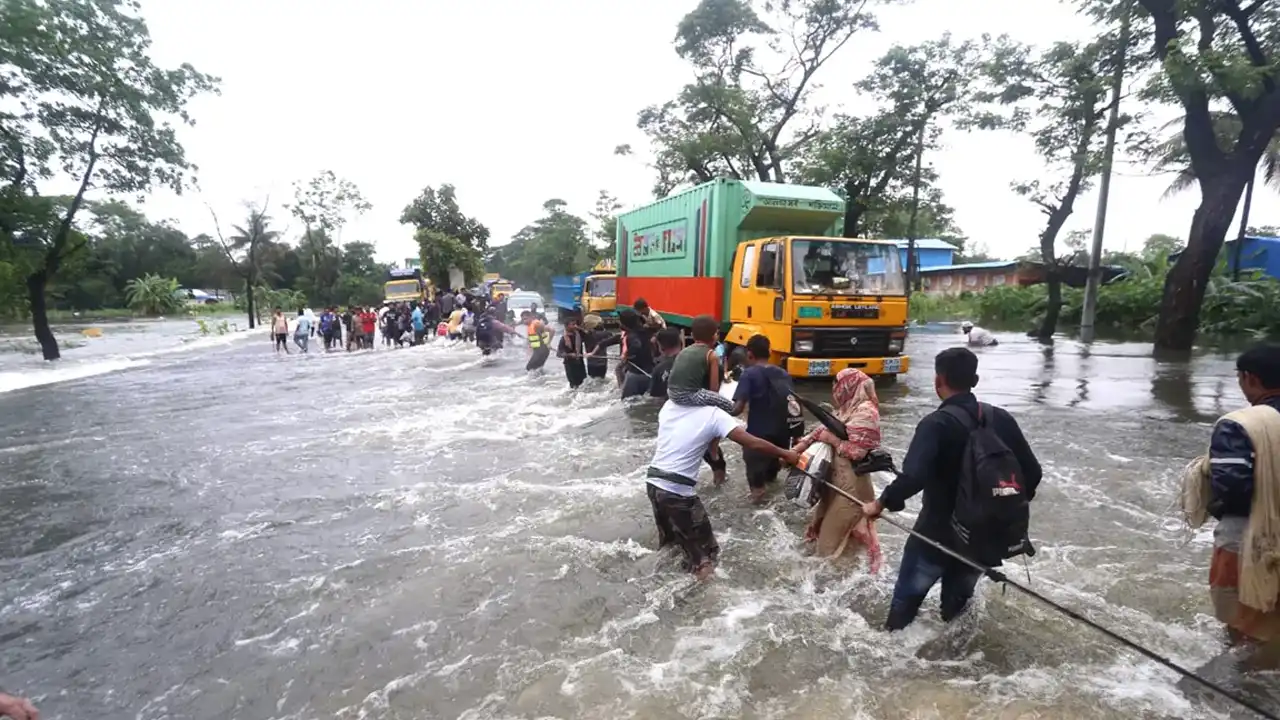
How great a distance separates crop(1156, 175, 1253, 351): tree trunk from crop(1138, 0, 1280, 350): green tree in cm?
2

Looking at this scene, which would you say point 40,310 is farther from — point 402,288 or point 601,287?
point 601,287

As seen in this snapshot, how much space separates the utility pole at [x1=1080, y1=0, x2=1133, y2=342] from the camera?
14.9m

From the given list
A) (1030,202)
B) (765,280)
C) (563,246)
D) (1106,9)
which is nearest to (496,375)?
(765,280)

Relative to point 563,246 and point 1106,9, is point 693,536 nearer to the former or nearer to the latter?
point 1106,9

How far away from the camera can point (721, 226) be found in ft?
37.7

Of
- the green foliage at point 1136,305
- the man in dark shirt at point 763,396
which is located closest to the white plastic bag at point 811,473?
the man in dark shirt at point 763,396

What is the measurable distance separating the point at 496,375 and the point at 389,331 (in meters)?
11.0

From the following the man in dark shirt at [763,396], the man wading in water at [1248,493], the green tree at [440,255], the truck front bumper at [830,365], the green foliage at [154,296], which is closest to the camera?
the man wading in water at [1248,493]

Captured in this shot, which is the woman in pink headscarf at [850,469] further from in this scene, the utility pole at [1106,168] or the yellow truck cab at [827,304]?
the utility pole at [1106,168]

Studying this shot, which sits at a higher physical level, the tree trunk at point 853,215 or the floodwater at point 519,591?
the tree trunk at point 853,215

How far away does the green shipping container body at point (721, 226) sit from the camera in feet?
36.9

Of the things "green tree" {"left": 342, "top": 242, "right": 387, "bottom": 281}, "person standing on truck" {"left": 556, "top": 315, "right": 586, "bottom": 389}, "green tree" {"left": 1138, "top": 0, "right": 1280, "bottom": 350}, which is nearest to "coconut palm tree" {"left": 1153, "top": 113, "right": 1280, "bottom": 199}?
"green tree" {"left": 1138, "top": 0, "right": 1280, "bottom": 350}

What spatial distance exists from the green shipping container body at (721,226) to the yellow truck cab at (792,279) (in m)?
0.02

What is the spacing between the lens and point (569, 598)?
14.5ft
